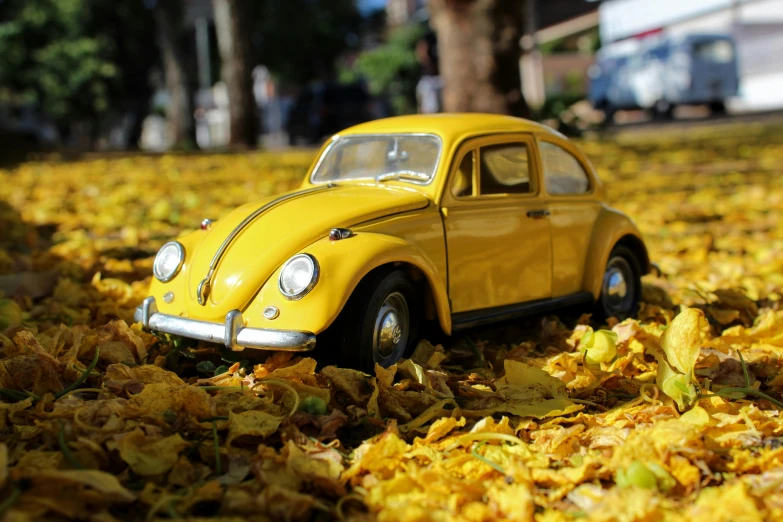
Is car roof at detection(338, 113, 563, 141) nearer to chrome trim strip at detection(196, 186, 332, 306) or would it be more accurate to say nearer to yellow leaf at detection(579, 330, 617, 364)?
chrome trim strip at detection(196, 186, 332, 306)

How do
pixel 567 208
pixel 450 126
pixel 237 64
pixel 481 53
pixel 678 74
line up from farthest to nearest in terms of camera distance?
pixel 678 74, pixel 237 64, pixel 481 53, pixel 567 208, pixel 450 126

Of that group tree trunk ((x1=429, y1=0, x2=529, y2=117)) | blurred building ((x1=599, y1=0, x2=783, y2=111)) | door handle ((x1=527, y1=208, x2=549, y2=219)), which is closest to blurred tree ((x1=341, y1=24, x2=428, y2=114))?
blurred building ((x1=599, y1=0, x2=783, y2=111))

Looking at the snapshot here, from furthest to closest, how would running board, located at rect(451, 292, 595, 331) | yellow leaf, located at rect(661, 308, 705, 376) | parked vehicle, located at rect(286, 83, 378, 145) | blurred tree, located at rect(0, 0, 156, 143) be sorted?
blurred tree, located at rect(0, 0, 156, 143) → parked vehicle, located at rect(286, 83, 378, 145) → running board, located at rect(451, 292, 595, 331) → yellow leaf, located at rect(661, 308, 705, 376)

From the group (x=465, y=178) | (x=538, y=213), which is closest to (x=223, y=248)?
(x=465, y=178)

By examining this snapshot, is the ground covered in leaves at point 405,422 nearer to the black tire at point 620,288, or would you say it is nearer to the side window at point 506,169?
the black tire at point 620,288

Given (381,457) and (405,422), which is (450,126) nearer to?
(405,422)

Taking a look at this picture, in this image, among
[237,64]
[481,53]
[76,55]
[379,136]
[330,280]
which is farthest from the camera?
[76,55]

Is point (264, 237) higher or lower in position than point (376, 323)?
higher

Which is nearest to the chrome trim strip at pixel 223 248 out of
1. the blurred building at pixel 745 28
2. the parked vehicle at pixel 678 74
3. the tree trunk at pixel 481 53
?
the tree trunk at pixel 481 53
